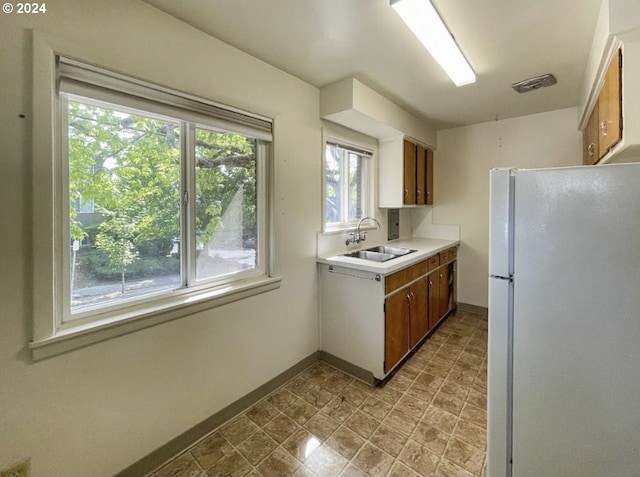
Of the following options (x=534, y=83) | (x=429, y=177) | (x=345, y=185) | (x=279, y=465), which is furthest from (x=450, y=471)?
(x=429, y=177)

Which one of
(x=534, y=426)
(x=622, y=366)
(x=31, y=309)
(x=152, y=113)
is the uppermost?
(x=152, y=113)

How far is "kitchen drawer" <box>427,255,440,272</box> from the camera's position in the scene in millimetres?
2900

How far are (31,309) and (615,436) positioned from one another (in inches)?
89.2

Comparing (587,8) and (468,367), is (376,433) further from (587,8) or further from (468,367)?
(587,8)

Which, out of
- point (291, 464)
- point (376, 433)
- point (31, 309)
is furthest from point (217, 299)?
point (376, 433)

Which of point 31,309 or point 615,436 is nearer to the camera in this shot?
point 615,436

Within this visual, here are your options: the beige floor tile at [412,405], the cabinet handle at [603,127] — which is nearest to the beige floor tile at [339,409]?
the beige floor tile at [412,405]

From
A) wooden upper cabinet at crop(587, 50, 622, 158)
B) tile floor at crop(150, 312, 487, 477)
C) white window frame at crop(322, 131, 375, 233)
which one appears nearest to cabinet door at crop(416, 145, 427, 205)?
white window frame at crop(322, 131, 375, 233)

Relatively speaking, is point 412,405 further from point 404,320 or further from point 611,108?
point 611,108

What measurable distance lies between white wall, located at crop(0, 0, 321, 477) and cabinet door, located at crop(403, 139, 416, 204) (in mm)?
1343

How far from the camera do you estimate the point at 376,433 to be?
1763 mm

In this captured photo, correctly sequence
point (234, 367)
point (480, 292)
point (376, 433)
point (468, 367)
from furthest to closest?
point (480, 292)
point (468, 367)
point (234, 367)
point (376, 433)

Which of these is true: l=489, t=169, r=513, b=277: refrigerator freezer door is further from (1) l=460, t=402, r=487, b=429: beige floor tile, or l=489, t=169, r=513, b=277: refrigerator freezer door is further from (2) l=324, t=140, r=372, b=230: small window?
(2) l=324, t=140, r=372, b=230: small window

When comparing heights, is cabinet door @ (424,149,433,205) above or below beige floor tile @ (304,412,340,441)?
above
